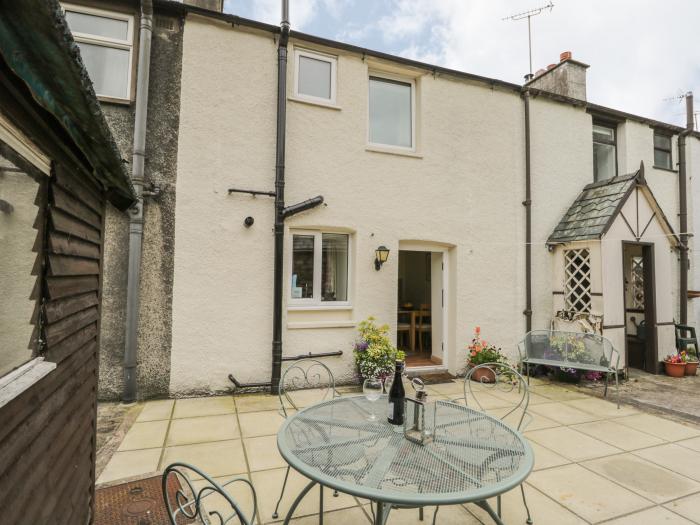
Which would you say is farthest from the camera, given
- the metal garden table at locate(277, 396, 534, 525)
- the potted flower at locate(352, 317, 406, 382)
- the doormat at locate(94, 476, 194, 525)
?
the potted flower at locate(352, 317, 406, 382)

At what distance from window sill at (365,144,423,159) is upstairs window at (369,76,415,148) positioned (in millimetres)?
229

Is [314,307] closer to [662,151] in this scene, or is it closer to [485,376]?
[485,376]

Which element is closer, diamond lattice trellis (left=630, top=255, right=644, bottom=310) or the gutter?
the gutter

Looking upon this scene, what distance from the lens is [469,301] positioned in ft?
22.0

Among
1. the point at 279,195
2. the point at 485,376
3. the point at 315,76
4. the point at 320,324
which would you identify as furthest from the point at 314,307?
the point at 315,76

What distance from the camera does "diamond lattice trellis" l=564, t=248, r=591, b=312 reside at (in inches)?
264

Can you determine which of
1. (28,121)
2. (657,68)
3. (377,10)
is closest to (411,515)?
(28,121)

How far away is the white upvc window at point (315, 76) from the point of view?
5961mm

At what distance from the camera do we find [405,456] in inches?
75.8

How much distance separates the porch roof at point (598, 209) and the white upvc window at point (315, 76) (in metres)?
4.83

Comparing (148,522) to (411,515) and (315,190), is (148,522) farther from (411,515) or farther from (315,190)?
(315,190)

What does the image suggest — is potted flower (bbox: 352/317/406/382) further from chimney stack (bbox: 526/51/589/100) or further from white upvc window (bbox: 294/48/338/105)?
chimney stack (bbox: 526/51/589/100)

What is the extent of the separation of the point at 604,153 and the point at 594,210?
2.33 meters

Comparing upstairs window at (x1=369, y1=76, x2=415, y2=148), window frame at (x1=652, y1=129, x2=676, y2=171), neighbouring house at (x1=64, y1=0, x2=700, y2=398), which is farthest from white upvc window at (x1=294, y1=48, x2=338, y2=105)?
window frame at (x1=652, y1=129, x2=676, y2=171)
